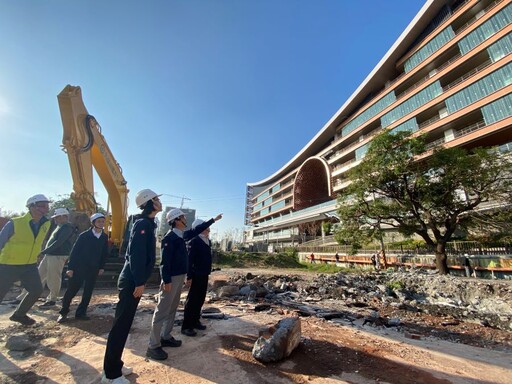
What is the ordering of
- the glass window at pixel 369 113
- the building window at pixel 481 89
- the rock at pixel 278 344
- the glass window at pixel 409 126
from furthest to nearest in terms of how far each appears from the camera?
the glass window at pixel 369 113 < the glass window at pixel 409 126 < the building window at pixel 481 89 < the rock at pixel 278 344

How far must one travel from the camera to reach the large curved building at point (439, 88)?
1802cm

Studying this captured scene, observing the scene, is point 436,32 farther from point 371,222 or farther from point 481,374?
point 481,374

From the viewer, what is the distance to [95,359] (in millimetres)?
3021

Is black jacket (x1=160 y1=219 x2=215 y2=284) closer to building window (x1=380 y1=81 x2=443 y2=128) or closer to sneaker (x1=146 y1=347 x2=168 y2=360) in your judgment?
sneaker (x1=146 y1=347 x2=168 y2=360)

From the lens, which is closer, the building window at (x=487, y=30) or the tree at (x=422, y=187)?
the tree at (x=422, y=187)

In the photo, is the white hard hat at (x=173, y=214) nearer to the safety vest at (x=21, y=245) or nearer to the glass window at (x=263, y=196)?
the safety vest at (x=21, y=245)

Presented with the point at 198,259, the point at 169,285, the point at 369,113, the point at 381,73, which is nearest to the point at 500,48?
the point at 381,73

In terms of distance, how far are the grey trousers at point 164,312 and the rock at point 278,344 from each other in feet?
3.91

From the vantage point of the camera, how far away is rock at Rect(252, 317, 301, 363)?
2.91 meters

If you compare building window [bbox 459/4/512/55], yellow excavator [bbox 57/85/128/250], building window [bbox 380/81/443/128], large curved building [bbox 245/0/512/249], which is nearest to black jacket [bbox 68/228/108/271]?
yellow excavator [bbox 57/85/128/250]

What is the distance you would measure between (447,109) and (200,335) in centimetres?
2595

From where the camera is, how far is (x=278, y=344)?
296 cm

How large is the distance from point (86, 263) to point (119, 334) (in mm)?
3118

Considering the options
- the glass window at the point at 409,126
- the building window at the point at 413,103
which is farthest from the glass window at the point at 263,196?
the glass window at the point at 409,126
